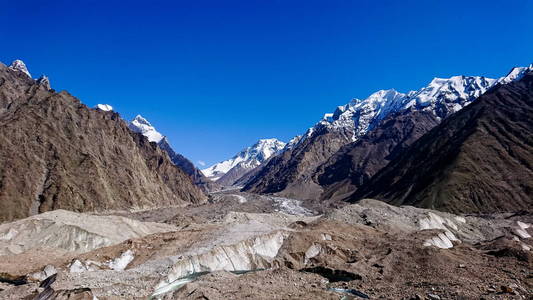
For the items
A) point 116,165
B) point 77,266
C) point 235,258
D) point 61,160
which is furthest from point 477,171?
point 61,160

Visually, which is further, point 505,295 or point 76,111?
point 76,111

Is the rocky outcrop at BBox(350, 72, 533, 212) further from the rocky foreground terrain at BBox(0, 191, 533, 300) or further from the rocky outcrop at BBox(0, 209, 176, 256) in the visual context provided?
the rocky outcrop at BBox(0, 209, 176, 256)

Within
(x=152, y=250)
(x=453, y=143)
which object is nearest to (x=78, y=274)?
(x=152, y=250)

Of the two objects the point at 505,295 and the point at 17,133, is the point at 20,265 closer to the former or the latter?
the point at 505,295

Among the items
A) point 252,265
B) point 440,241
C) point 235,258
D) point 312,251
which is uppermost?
point 235,258

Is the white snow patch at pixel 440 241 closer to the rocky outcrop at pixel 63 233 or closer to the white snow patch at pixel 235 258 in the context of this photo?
the white snow patch at pixel 235 258

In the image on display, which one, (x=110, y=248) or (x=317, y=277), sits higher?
(x=110, y=248)

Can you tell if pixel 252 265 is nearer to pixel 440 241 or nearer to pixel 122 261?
pixel 122 261
